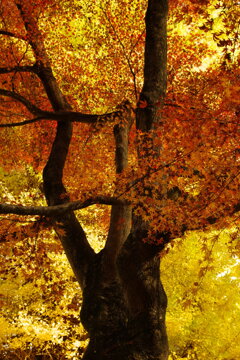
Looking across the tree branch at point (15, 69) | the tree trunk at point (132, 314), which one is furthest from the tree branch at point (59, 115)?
the tree trunk at point (132, 314)

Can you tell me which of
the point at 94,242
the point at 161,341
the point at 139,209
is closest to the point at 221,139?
the point at 139,209

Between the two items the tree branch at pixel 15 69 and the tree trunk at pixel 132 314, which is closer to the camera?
the tree trunk at pixel 132 314

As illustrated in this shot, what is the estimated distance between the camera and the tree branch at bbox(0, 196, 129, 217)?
5.70 metres

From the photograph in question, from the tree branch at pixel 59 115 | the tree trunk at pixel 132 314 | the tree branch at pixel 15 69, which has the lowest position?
the tree trunk at pixel 132 314

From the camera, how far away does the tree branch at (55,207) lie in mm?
5703

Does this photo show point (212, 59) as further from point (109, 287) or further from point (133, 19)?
point (109, 287)

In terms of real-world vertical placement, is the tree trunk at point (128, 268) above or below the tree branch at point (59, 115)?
below

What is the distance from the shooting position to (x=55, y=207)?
6.12 meters

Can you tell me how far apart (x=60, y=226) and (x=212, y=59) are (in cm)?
1121

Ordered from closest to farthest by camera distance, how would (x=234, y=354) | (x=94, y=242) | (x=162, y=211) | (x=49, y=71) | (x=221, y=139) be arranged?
1. (x=162, y=211)
2. (x=221, y=139)
3. (x=49, y=71)
4. (x=234, y=354)
5. (x=94, y=242)

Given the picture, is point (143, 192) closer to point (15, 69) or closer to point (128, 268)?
point (128, 268)

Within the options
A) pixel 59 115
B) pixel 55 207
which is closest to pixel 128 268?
pixel 55 207

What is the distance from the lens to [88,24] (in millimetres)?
15906

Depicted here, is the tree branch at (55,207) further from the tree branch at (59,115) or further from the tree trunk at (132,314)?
the tree branch at (59,115)
